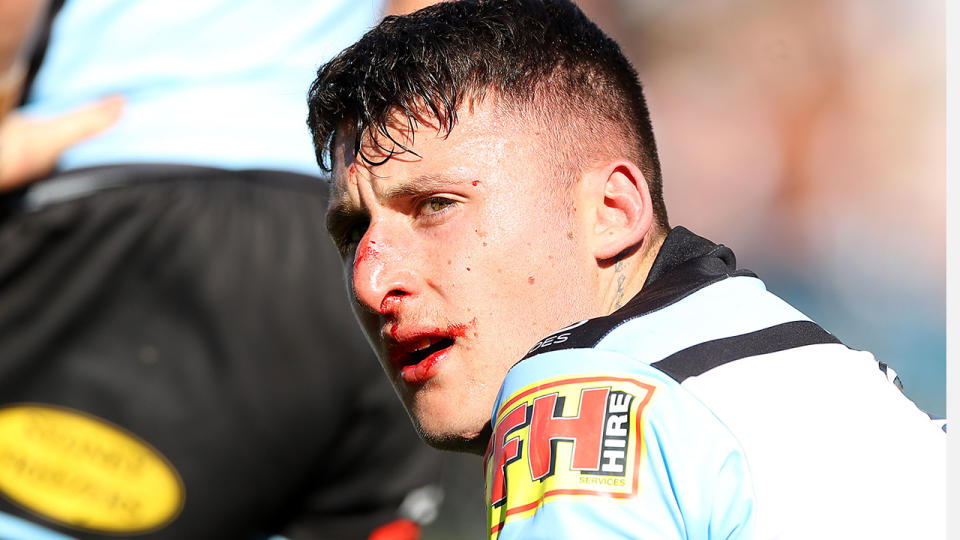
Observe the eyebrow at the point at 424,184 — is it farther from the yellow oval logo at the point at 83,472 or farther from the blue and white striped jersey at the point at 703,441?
the yellow oval logo at the point at 83,472

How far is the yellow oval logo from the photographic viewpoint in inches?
124

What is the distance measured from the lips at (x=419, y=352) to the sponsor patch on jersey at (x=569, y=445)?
1.17ft

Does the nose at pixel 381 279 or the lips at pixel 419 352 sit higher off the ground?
the nose at pixel 381 279

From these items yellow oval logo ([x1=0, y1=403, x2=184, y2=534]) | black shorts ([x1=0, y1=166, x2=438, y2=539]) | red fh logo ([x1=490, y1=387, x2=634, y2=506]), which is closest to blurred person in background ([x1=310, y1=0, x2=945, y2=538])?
red fh logo ([x1=490, y1=387, x2=634, y2=506])

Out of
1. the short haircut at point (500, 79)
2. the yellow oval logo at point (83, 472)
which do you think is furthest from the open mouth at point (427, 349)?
the yellow oval logo at point (83, 472)

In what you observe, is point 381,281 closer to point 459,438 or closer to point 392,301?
point 392,301

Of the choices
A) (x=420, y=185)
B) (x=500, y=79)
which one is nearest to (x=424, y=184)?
(x=420, y=185)

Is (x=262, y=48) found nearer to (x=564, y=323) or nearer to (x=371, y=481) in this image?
(x=371, y=481)

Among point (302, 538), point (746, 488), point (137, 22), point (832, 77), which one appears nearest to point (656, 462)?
point (746, 488)

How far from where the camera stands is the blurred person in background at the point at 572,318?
4.09ft

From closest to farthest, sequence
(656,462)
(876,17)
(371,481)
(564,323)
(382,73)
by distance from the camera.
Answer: (656,462) → (564,323) → (382,73) → (371,481) → (876,17)

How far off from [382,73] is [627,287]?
567mm

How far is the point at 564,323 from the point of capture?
173 centimetres

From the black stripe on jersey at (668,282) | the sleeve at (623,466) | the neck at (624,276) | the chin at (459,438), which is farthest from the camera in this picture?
the neck at (624,276)
